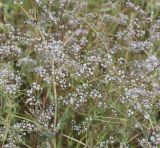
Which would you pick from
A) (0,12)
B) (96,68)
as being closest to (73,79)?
(96,68)

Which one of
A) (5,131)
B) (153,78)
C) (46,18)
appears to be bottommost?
(5,131)

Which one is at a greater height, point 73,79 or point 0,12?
point 0,12

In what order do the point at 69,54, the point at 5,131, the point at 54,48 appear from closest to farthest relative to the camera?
the point at 5,131
the point at 54,48
the point at 69,54

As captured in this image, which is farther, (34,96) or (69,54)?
(69,54)

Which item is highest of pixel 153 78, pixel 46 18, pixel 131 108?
pixel 46 18

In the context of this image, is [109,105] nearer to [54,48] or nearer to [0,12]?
[54,48]

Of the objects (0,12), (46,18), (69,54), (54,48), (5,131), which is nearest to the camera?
(5,131)

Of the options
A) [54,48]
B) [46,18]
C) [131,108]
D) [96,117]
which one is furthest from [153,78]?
[46,18]

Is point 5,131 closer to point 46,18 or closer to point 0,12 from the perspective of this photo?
point 46,18

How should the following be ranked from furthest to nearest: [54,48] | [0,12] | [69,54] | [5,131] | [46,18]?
[0,12]
[46,18]
[69,54]
[54,48]
[5,131]
